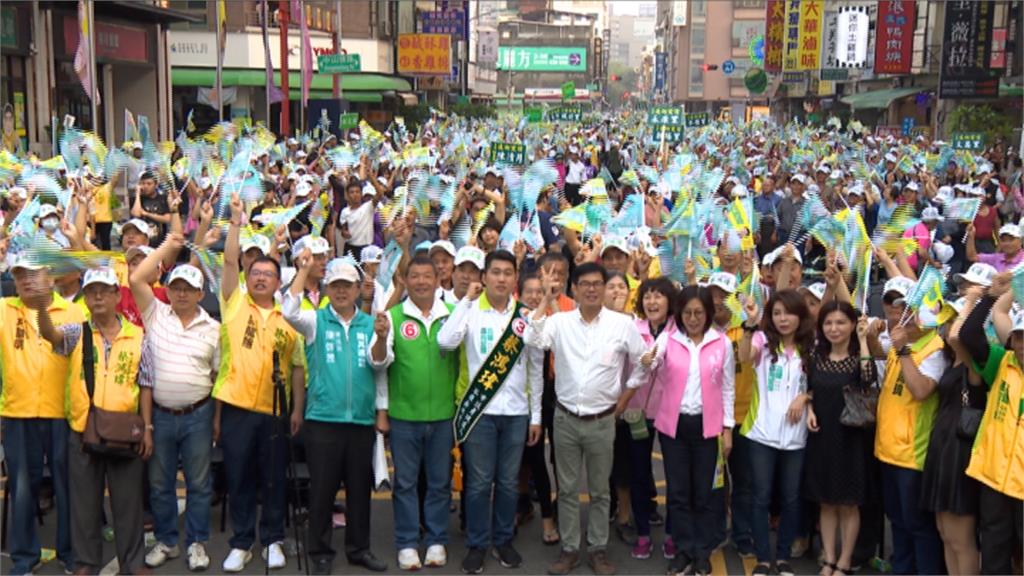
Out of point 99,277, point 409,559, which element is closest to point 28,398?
point 99,277

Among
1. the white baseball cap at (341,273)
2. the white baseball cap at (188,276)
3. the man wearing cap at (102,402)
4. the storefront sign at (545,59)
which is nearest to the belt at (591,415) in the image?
the white baseball cap at (341,273)

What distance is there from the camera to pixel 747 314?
19.2 feet

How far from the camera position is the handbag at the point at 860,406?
5.53 meters

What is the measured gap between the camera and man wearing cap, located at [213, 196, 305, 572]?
5758mm

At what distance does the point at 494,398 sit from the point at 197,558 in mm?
Answer: 1735

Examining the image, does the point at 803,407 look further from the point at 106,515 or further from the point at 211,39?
the point at 211,39

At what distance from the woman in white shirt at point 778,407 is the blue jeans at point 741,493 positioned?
82 mm

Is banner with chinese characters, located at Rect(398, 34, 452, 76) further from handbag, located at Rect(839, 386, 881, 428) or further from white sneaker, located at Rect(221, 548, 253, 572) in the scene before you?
handbag, located at Rect(839, 386, 881, 428)

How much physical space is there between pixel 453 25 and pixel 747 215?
1897 inches

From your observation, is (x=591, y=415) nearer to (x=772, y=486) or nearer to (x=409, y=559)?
(x=772, y=486)

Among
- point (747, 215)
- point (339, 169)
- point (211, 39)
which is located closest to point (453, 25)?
point (211, 39)

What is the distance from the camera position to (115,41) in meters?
26.7

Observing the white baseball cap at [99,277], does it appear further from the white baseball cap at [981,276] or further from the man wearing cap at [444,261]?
the white baseball cap at [981,276]

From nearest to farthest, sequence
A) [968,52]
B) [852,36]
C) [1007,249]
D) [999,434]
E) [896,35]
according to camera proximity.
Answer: [999,434], [1007,249], [968,52], [896,35], [852,36]
